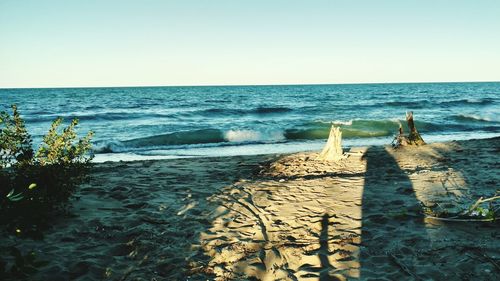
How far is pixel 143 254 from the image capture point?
397cm

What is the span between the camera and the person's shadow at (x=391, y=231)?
356 centimetres

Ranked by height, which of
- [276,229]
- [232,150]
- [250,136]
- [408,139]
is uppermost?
[408,139]

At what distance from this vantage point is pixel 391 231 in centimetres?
446

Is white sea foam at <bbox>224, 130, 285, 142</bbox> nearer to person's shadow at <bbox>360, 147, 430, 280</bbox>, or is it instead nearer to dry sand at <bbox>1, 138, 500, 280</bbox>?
dry sand at <bbox>1, 138, 500, 280</bbox>

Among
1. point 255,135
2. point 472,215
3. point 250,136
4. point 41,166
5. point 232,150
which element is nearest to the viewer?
point 472,215

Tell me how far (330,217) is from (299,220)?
1.60ft

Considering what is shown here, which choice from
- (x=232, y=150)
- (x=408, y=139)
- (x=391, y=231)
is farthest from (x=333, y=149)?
(x=232, y=150)

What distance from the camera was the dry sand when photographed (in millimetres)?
3613

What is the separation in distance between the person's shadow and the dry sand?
16 mm

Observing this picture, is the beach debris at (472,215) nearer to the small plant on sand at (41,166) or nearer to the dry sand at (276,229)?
the dry sand at (276,229)

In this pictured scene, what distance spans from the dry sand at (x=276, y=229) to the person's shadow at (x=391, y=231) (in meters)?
0.02

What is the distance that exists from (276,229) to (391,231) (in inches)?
61.9

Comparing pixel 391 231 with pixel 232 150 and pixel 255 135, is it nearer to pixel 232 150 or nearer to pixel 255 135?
pixel 232 150

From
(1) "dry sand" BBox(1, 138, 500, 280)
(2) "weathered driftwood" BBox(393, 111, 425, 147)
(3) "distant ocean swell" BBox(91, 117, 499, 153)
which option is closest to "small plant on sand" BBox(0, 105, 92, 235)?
(1) "dry sand" BBox(1, 138, 500, 280)
